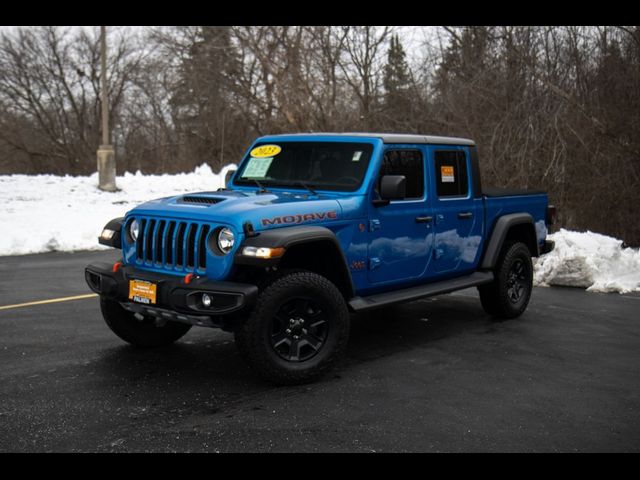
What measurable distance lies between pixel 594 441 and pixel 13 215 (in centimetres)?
1438

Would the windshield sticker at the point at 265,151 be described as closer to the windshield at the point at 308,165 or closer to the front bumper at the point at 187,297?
the windshield at the point at 308,165

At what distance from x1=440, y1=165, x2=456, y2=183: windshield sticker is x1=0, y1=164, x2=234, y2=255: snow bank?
27.3ft

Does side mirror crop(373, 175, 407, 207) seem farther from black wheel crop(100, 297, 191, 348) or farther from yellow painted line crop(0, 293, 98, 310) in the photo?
yellow painted line crop(0, 293, 98, 310)

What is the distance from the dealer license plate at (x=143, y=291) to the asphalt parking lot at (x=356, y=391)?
623 millimetres

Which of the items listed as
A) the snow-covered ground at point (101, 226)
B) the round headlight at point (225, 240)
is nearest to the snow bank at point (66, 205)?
the snow-covered ground at point (101, 226)

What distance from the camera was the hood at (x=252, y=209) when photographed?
523 centimetres

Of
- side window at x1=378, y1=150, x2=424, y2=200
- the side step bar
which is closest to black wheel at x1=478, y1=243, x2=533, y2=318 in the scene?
the side step bar

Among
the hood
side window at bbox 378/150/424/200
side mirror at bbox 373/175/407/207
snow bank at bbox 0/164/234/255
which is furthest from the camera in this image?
snow bank at bbox 0/164/234/255

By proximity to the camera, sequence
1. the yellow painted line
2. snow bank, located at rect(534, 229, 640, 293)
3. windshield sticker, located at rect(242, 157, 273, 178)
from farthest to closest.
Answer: snow bank, located at rect(534, 229, 640, 293)
the yellow painted line
windshield sticker, located at rect(242, 157, 273, 178)

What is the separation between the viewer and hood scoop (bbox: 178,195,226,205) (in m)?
5.62

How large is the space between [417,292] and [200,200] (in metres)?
2.07

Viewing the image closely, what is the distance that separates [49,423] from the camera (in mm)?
4566

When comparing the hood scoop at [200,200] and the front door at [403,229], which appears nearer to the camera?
the hood scoop at [200,200]
